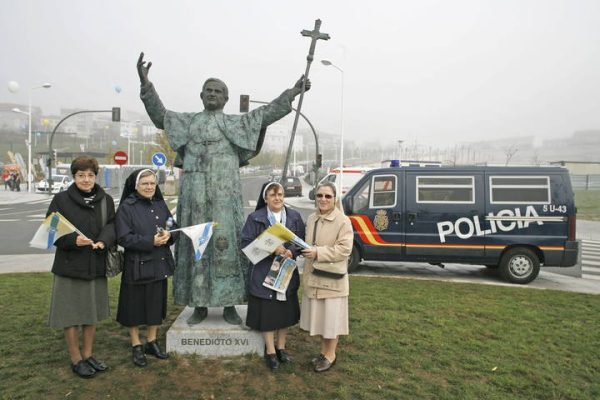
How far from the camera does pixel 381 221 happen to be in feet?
29.1

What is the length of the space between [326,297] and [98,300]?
6.36ft

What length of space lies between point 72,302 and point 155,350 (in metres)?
0.93

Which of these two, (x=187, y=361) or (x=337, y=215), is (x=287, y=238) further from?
(x=187, y=361)

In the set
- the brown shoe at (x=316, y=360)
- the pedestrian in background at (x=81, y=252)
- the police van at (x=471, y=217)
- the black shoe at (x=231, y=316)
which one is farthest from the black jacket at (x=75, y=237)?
the police van at (x=471, y=217)

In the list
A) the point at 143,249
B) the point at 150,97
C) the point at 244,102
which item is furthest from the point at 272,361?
the point at 244,102

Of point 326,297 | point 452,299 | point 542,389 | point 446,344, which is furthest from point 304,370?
point 452,299

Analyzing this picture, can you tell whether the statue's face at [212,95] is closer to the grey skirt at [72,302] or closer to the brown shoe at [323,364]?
the grey skirt at [72,302]

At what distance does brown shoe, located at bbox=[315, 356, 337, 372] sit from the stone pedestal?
0.56 m

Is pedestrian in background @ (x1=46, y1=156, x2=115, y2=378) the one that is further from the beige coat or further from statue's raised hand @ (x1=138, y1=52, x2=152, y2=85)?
the beige coat

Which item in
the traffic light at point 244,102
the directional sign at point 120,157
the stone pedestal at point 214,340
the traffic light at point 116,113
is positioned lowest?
the stone pedestal at point 214,340

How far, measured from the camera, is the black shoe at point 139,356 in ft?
12.9

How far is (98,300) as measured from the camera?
12.0 ft

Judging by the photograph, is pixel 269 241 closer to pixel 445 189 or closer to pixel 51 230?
pixel 51 230

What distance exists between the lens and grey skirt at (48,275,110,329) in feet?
11.5
